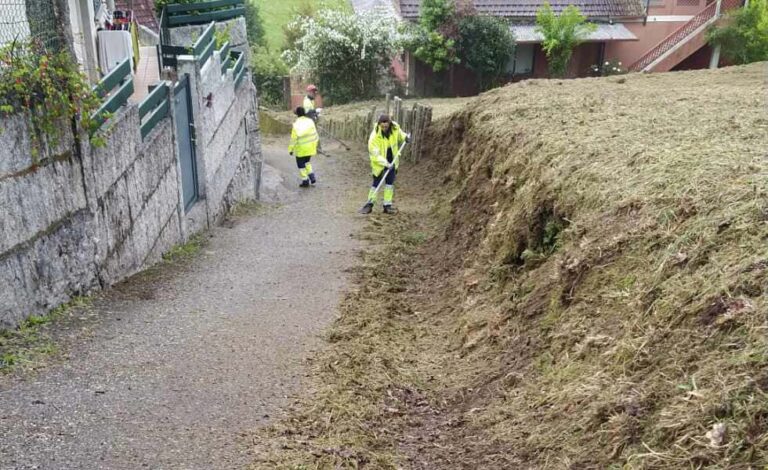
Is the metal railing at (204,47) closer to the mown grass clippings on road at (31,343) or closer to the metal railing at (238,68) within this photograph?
the metal railing at (238,68)

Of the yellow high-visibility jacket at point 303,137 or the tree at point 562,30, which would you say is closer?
the yellow high-visibility jacket at point 303,137

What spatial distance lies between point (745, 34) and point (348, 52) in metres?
16.6

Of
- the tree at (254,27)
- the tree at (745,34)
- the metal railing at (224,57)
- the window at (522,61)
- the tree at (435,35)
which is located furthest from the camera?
the tree at (254,27)

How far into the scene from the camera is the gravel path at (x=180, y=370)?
171 inches

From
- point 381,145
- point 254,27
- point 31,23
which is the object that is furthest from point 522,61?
point 31,23

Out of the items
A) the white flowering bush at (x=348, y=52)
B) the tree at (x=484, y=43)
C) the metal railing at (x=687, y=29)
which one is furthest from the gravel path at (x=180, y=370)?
the metal railing at (x=687, y=29)

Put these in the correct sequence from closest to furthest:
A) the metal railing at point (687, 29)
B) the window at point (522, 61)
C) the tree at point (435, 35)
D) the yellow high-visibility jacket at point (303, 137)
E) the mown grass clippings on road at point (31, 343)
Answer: the mown grass clippings on road at point (31, 343) < the yellow high-visibility jacket at point (303, 137) < the tree at point (435, 35) < the metal railing at point (687, 29) < the window at point (522, 61)

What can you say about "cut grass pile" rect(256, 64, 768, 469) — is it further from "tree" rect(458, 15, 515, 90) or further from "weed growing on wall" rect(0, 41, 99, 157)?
"tree" rect(458, 15, 515, 90)

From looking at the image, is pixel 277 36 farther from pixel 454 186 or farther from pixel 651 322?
pixel 651 322

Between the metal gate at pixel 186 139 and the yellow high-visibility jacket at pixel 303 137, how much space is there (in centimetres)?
465

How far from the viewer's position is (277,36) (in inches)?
1677

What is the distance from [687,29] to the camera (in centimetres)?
3009

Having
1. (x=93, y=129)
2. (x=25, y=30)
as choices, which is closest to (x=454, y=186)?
(x=93, y=129)

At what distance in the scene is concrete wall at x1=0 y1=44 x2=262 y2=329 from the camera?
5.71 m
